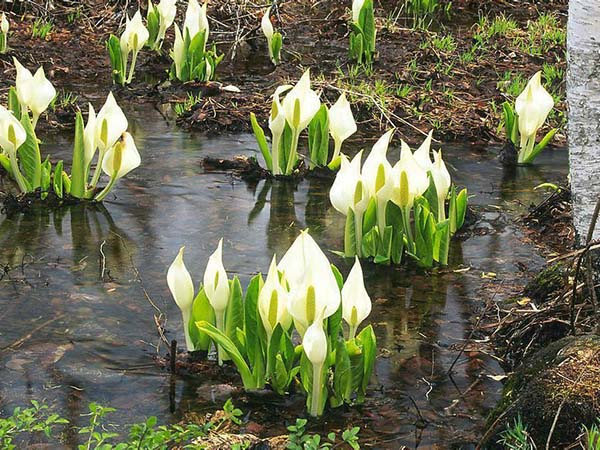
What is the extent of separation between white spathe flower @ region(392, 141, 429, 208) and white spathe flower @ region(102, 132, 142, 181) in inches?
53.2

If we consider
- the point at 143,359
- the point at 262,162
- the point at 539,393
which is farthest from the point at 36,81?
the point at 539,393

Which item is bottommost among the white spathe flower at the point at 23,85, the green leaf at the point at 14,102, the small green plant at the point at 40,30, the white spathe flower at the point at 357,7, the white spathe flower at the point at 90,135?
the white spathe flower at the point at 90,135

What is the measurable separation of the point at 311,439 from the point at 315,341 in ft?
0.96

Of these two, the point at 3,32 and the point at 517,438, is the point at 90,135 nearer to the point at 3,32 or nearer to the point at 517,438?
the point at 517,438

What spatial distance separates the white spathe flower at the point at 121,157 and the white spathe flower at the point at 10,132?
408 millimetres

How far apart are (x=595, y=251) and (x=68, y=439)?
208 cm

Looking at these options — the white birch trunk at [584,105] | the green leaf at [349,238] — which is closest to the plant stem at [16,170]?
the green leaf at [349,238]

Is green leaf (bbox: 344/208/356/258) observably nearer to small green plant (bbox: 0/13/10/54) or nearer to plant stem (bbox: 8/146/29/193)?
plant stem (bbox: 8/146/29/193)

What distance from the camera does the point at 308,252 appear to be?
10.2 feet

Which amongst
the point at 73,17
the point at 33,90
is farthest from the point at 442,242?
the point at 73,17

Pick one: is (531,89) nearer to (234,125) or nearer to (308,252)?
A: (234,125)

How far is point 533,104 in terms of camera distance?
559 cm

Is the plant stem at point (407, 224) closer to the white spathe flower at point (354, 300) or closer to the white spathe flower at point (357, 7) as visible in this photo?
the white spathe flower at point (354, 300)

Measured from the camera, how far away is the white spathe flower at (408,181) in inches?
170
